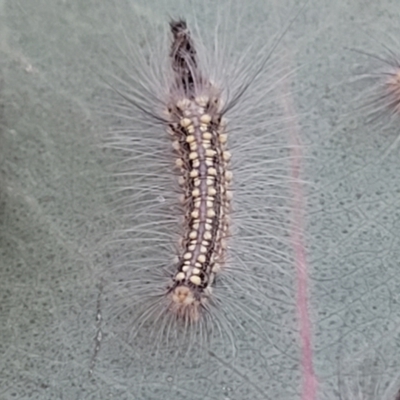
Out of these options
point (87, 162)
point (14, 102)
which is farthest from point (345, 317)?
point (14, 102)

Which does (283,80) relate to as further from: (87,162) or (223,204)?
(87,162)

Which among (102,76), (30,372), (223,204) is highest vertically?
(102,76)

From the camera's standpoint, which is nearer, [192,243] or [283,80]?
[192,243]

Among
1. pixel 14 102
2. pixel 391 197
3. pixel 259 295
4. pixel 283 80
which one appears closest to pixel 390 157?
pixel 391 197

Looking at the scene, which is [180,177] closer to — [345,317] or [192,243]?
[192,243]

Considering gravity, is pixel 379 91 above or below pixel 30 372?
above

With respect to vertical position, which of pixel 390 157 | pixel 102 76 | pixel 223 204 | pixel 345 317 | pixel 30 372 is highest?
pixel 102 76

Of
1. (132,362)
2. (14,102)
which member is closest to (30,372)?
(132,362)

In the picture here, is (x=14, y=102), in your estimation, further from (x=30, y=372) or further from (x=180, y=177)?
(x=30, y=372)
